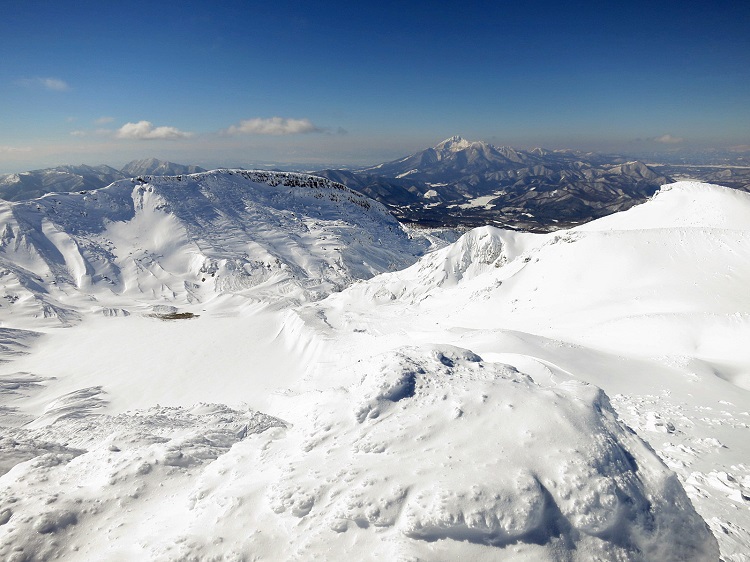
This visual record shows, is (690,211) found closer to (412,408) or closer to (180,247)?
(412,408)

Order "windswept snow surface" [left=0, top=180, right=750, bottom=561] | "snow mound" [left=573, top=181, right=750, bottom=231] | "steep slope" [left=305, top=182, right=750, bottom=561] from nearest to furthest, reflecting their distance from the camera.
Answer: "windswept snow surface" [left=0, top=180, right=750, bottom=561] < "steep slope" [left=305, top=182, right=750, bottom=561] < "snow mound" [left=573, top=181, right=750, bottom=231]

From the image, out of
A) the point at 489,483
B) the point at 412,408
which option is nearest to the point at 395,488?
the point at 489,483

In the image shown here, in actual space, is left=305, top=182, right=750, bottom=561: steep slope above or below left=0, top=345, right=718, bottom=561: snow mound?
below

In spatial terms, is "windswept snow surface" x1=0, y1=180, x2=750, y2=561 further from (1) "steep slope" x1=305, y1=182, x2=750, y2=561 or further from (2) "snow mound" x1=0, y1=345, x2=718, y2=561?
(1) "steep slope" x1=305, y1=182, x2=750, y2=561

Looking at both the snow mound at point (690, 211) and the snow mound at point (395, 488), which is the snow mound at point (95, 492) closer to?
the snow mound at point (395, 488)

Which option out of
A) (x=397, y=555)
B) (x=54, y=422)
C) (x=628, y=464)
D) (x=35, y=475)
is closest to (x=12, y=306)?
(x=54, y=422)

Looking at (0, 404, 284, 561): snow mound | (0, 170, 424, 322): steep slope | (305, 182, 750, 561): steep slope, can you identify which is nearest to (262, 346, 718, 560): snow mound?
(305, 182, 750, 561): steep slope

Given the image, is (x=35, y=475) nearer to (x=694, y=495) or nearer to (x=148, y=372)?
(x=694, y=495)
